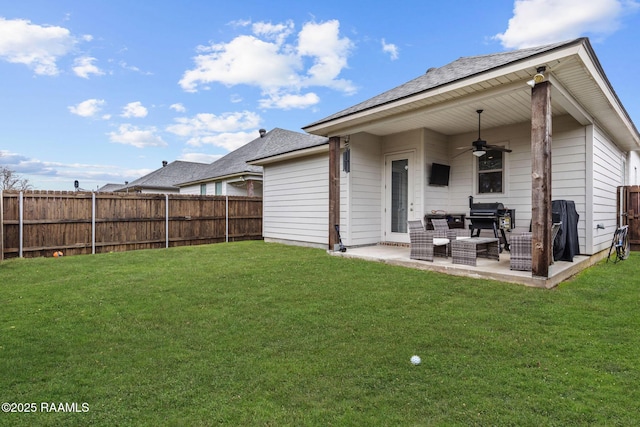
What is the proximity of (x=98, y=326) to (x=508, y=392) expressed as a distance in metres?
3.32

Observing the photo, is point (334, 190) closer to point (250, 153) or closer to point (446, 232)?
point (446, 232)

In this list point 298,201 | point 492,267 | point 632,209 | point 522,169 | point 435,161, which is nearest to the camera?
point 492,267

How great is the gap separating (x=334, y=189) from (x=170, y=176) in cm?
1931

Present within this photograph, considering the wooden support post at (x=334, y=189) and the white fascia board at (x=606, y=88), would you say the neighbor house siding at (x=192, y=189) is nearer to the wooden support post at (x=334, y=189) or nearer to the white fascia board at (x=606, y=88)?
the wooden support post at (x=334, y=189)

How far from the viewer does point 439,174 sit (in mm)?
7652

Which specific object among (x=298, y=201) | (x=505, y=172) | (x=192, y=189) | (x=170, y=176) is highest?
(x=170, y=176)

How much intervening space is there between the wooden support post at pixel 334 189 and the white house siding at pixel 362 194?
31 cm

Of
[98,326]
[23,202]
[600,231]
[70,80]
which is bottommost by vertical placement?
[98,326]

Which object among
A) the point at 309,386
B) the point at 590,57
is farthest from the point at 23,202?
the point at 590,57

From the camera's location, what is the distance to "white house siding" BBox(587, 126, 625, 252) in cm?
616

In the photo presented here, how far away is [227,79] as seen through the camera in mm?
12336

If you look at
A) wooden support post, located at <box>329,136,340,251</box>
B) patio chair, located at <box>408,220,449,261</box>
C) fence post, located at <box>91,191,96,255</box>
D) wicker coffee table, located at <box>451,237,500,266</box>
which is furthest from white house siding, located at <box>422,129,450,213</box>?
fence post, located at <box>91,191,96,255</box>

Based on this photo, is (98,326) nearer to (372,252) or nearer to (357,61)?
(372,252)

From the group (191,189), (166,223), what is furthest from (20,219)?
(191,189)
